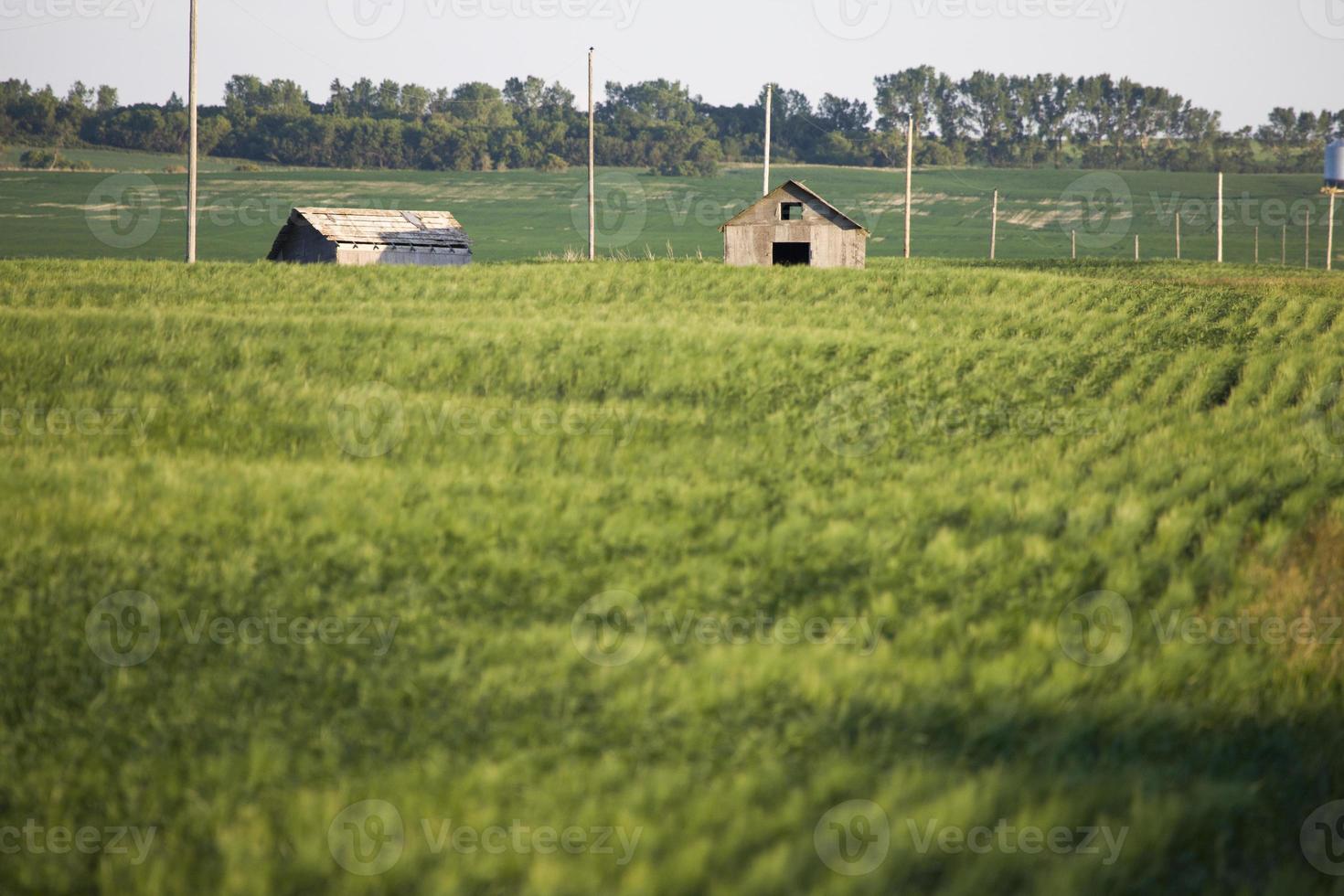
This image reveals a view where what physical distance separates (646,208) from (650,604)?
91382mm

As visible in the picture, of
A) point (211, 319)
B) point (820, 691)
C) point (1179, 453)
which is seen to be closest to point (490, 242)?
point (211, 319)

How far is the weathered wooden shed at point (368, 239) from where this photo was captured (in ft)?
132

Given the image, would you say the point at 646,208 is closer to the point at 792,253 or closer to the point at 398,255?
the point at 398,255

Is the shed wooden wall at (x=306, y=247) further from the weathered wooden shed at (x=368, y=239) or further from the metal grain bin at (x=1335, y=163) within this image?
the metal grain bin at (x=1335, y=163)

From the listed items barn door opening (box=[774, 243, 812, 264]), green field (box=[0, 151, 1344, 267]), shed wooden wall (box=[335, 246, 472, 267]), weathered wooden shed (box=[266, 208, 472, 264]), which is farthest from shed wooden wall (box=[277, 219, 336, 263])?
green field (box=[0, 151, 1344, 267])

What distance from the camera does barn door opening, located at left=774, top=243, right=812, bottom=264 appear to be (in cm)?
3859

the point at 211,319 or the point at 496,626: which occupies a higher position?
the point at 211,319

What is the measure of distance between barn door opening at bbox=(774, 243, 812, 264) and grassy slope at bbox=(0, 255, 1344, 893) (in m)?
21.6

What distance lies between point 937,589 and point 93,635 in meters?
6.16

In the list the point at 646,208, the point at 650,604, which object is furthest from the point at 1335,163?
the point at 650,604

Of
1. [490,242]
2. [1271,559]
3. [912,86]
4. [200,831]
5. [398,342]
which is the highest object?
[912,86]

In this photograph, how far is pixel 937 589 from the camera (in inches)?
347

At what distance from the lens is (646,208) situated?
9694 cm

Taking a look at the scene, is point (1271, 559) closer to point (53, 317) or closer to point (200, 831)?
point (200, 831)
